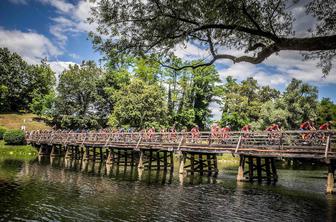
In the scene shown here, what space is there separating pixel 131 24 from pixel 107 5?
44.6 inches

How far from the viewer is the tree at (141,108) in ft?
149

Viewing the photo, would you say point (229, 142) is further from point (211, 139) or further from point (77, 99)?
point (77, 99)

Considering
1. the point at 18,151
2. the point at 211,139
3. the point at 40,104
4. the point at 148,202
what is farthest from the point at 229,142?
the point at 40,104

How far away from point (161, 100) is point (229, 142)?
22754 mm

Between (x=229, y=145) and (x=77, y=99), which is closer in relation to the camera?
(x=229, y=145)

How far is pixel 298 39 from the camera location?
9.82m

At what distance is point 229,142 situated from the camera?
83.7 feet

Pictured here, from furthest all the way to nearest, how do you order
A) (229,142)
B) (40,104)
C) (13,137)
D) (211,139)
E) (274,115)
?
(40,104)
(274,115)
(13,137)
(211,139)
(229,142)

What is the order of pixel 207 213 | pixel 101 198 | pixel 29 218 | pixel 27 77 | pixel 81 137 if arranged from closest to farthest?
1. pixel 29 218
2. pixel 207 213
3. pixel 101 198
4. pixel 81 137
5. pixel 27 77

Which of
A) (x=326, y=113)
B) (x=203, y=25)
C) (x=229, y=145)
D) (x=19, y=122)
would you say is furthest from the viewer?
(x=326, y=113)

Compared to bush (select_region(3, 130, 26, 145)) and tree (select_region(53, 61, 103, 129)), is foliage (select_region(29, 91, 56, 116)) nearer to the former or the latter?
tree (select_region(53, 61, 103, 129))

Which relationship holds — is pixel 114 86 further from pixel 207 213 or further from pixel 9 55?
pixel 207 213

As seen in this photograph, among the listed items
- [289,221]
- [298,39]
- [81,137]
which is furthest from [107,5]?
[81,137]

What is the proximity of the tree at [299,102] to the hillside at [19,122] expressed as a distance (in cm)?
4968
